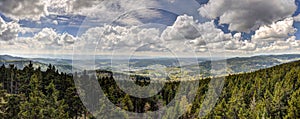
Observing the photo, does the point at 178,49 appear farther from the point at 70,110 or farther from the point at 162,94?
the point at 162,94

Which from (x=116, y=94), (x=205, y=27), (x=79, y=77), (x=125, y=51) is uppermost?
(x=205, y=27)

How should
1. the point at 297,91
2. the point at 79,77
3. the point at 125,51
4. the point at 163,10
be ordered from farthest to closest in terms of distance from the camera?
the point at 297,91, the point at 79,77, the point at 125,51, the point at 163,10

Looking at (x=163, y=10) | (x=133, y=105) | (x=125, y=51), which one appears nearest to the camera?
(x=163, y=10)

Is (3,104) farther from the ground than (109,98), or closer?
→ closer

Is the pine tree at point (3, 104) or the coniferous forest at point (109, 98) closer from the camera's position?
the pine tree at point (3, 104)

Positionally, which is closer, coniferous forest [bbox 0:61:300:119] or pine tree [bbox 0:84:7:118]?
pine tree [bbox 0:84:7:118]

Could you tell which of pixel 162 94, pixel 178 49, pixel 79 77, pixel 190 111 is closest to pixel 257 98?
pixel 190 111

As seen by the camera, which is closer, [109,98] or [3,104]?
[3,104]

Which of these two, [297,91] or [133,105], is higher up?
[297,91]
